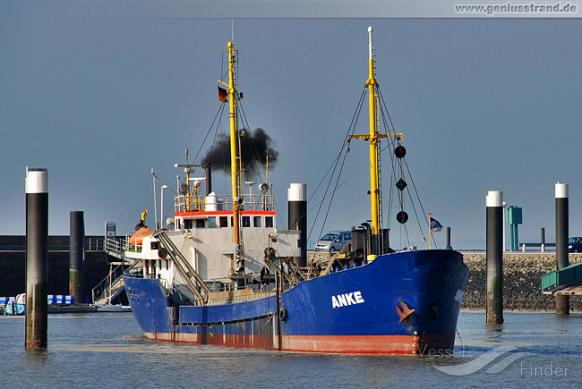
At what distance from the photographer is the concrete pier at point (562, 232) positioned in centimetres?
8125

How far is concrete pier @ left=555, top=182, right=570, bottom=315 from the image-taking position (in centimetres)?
8125

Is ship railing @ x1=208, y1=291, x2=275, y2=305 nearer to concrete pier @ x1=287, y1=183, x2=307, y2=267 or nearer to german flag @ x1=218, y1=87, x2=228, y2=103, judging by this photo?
german flag @ x1=218, y1=87, x2=228, y2=103

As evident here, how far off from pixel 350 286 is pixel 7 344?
18981 millimetres

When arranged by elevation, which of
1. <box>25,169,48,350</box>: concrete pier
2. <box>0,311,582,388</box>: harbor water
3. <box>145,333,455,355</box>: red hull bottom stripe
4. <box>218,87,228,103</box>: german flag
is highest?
<box>218,87,228,103</box>: german flag

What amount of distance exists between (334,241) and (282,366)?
158 ft

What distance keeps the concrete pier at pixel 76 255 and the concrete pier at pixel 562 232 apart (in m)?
29.9

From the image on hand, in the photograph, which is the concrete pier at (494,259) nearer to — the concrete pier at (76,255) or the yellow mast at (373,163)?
the yellow mast at (373,163)

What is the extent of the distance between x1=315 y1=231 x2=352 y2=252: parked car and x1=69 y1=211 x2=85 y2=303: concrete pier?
14883mm

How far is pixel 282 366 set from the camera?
170 feet

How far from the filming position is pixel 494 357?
56.0 m

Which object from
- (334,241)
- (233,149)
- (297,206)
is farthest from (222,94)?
(334,241)

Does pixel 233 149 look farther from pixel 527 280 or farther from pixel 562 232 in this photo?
pixel 527 280

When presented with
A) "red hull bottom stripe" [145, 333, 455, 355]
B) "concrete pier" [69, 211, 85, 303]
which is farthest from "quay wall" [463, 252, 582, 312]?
→ "red hull bottom stripe" [145, 333, 455, 355]

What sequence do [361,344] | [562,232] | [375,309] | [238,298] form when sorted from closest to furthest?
[375,309]
[361,344]
[238,298]
[562,232]
